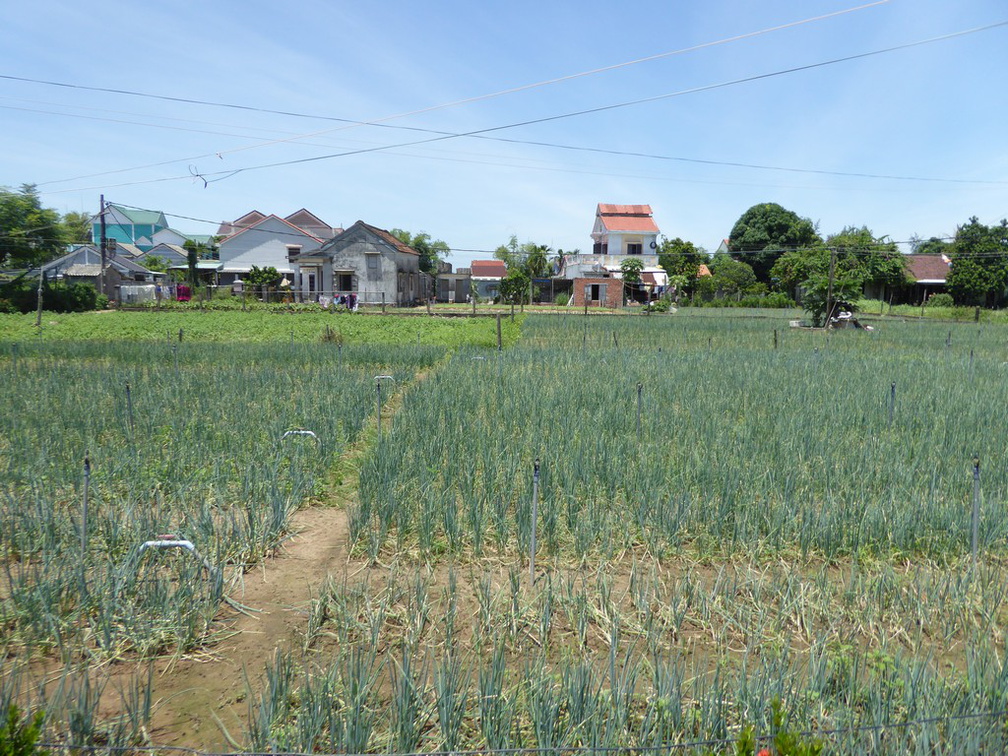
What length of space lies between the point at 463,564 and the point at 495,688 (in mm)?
1620

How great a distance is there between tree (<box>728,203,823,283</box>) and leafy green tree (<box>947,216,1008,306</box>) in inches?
517

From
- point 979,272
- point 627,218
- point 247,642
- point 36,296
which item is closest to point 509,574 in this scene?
point 247,642

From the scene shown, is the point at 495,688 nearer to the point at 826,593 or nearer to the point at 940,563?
the point at 826,593

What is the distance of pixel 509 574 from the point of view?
3.71 m

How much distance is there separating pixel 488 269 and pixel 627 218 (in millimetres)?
15440

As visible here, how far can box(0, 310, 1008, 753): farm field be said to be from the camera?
241cm

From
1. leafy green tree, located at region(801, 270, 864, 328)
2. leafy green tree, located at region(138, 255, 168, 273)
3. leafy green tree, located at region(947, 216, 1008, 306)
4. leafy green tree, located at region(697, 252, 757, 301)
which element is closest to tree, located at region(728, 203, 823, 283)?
leafy green tree, located at region(697, 252, 757, 301)

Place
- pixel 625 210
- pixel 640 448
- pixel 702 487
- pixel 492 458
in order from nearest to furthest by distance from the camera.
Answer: pixel 702 487 < pixel 492 458 < pixel 640 448 < pixel 625 210

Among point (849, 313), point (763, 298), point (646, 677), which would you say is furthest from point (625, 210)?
point (646, 677)

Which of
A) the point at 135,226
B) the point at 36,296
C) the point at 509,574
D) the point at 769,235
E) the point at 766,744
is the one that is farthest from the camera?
the point at 135,226

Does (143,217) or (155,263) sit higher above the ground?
(143,217)

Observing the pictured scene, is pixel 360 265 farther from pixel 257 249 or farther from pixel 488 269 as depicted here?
pixel 488 269

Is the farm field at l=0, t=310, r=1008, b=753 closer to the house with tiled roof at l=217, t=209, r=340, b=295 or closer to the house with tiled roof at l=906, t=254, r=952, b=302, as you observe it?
the house with tiled roof at l=217, t=209, r=340, b=295

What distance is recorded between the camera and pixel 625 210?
44.1m
